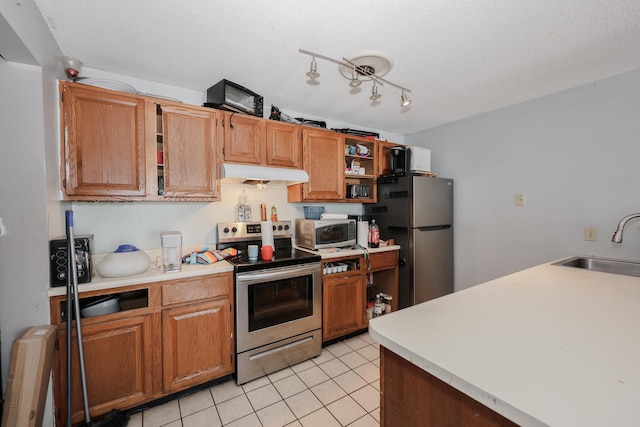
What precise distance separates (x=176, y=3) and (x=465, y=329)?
6.28 feet

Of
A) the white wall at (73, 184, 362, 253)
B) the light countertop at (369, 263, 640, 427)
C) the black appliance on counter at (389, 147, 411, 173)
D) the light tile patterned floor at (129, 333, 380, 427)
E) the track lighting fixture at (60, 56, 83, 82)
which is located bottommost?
the light tile patterned floor at (129, 333, 380, 427)

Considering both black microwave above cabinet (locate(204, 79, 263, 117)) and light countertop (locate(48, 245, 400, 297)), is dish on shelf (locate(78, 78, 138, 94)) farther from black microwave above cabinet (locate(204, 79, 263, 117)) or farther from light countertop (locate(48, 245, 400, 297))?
light countertop (locate(48, 245, 400, 297))

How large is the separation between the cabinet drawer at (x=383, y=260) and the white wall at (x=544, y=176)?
35.1 inches

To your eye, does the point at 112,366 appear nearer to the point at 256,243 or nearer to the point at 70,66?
the point at 256,243

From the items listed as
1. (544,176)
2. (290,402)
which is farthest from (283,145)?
(544,176)

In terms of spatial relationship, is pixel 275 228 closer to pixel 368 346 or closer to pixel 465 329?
pixel 368 346

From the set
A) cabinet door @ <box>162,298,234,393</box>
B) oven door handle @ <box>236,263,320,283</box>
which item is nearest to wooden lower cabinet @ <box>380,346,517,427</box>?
oven door handle @ <box>236,263,320,283</box>

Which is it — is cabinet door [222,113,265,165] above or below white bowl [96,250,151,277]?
above

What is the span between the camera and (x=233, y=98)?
2189mm

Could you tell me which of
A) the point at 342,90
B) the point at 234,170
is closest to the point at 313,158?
the point at 342,90

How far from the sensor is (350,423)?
1599mm

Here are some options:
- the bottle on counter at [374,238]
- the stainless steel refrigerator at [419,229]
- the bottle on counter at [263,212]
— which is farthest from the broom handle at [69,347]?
the stainless steel refrigerator at [419,229]

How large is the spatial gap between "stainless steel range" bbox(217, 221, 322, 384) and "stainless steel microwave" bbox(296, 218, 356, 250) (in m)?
0.21

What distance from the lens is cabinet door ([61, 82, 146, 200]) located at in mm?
1640
